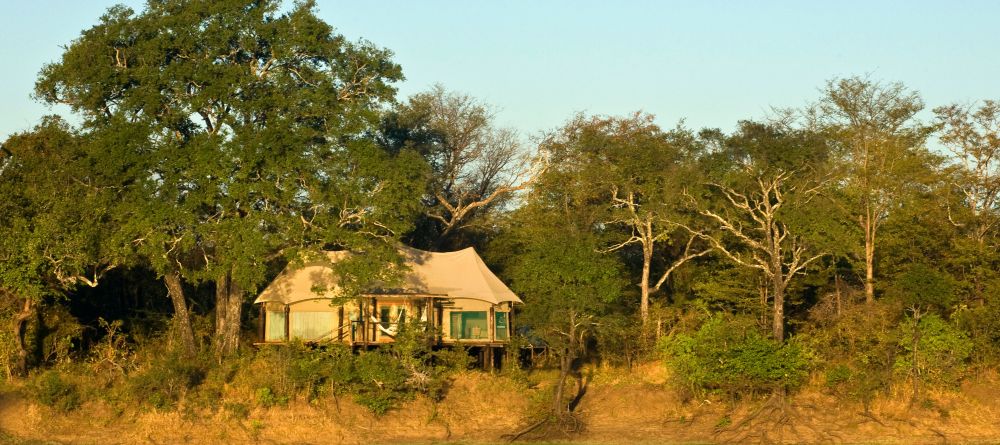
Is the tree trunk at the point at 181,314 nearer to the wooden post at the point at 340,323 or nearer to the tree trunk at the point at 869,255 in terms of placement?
the wooden post at the point at 340,323

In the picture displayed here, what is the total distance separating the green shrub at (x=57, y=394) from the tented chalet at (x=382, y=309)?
6403mm

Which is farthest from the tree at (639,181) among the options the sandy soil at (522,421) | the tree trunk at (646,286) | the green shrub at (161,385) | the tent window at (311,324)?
the green shrub at (161,385)

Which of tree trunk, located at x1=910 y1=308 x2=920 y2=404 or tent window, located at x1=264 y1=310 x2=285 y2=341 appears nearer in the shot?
tree trunk, located at x1=910 y1=308 x2=920 y2=404

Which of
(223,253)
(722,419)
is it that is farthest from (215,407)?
(722,419)

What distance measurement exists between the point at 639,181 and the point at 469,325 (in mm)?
7848

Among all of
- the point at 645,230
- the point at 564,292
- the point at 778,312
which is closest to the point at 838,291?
the point at 778,312

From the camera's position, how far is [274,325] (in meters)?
36.0

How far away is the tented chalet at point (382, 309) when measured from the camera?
35.1 metres

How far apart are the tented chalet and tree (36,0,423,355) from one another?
2142 mm

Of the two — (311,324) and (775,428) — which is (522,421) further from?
(311,324)

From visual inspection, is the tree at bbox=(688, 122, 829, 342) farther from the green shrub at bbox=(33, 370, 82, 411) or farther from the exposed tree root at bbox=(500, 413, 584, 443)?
the green shrub at bbox=(33, 370, 82, 411)

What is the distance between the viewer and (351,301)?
35.1 meters

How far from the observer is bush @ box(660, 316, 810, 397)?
1243 inches

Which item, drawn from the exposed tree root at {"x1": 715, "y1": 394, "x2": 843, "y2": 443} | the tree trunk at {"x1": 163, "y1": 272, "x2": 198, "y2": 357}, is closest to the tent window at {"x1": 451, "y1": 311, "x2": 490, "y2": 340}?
the tree trunk at {"x1": 163, "y1": 272, "x2": 198, "y2": 357}
